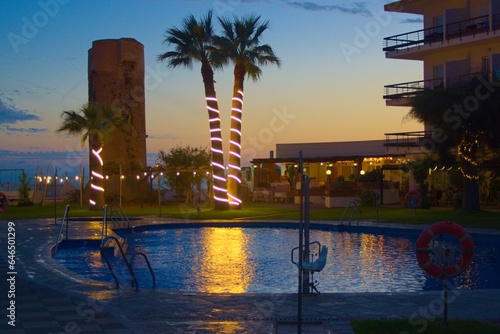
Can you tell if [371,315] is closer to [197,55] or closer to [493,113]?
[493,113]

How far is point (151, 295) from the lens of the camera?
29.0 feet

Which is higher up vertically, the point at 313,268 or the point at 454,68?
the point at 454,68

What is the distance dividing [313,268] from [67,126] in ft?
81.3

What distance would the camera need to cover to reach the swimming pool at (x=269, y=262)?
1171cm

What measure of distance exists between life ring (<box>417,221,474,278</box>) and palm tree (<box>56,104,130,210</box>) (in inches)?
975

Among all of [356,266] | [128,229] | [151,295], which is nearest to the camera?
[151,295]

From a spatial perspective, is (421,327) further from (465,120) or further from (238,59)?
(238,59)

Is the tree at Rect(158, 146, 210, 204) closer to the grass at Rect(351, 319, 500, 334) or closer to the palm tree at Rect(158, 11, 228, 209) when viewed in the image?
the palm tree at Rect(158, 11, 228, 209)

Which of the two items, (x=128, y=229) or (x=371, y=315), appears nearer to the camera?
(x=371, y=315)

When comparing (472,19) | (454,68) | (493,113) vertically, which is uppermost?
(472,19)

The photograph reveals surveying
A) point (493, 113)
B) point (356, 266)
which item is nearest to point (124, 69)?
point (493, 113)

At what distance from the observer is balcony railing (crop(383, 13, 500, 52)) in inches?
1136

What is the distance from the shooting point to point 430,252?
7922 mm

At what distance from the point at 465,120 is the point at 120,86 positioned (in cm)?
2132
